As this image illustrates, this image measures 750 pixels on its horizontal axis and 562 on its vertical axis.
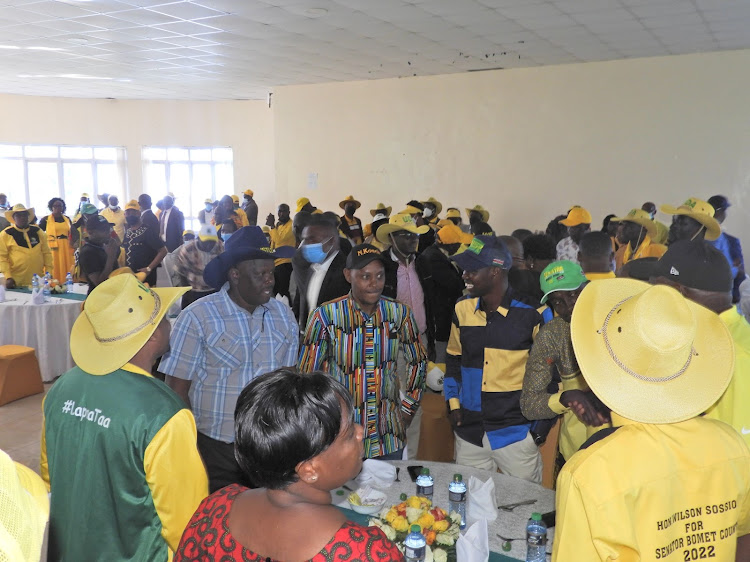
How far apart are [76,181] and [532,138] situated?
11.5m

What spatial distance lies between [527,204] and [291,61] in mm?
4381

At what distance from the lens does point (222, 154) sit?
16.1 meters

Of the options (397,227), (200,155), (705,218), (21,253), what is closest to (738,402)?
(397,227)

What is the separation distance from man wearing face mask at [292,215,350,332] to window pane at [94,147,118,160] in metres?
12.7

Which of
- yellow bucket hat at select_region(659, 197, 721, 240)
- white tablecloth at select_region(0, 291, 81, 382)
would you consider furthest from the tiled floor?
yellow bucket hat at select_region(659, 197, 721, 240)

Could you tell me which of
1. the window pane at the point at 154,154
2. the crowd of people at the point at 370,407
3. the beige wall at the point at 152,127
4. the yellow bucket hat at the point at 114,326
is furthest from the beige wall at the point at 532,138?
the yellow bucket hat at the point at 114,326

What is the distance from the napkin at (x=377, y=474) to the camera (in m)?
2.75

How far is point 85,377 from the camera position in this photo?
2158 millimetres

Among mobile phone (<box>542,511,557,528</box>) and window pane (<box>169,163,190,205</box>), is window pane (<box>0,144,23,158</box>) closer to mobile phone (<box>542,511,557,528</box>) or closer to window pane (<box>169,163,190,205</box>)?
window pane (<box>169,163,190,205</box>)

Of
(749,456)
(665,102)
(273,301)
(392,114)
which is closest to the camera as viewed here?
(749,456)

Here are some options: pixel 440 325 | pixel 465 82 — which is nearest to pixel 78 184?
pixel 465 82

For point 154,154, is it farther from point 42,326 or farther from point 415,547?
point 415,547

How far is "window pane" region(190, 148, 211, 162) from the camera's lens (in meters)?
16.1

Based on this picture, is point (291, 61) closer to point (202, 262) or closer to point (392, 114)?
point (392, 114)
